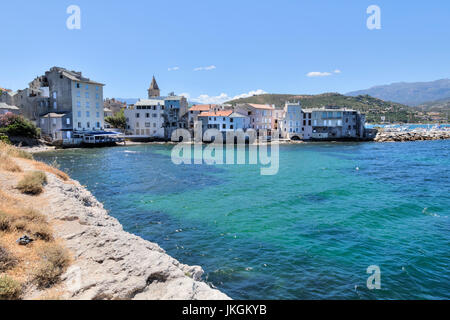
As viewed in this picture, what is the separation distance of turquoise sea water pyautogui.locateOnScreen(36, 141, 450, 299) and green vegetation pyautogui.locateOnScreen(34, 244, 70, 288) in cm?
525

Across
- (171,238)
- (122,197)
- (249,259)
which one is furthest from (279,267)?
(122,197)

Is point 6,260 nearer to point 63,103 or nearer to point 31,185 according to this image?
point 31,185

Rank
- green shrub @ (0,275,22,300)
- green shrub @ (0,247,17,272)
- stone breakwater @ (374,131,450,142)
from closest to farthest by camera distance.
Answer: green shrub @ (0,275,22,300) < green shrub @ (0,247,17,272) < stone breakwater @ (374,131,450,142)

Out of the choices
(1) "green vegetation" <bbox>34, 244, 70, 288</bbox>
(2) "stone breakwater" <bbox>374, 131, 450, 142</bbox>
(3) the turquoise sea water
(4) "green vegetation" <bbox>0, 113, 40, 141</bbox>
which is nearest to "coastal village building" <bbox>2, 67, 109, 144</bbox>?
(4) "green vegetation" <bbox>0, 113, 40, 141</bbox>

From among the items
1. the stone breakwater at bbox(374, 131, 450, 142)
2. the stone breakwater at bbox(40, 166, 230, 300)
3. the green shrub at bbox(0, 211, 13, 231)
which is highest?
the stone breakwater at bbox(374, 131, 450, 142)

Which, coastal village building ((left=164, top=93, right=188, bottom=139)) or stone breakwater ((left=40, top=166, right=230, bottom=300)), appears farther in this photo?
coastal village building ((left=164, top=93, right=188, bottom=139))

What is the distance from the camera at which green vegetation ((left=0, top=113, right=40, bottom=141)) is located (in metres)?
57.0

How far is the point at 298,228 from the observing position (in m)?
16.4

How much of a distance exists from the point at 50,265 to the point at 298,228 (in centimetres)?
1254

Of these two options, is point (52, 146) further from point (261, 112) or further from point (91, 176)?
point (261, 112)

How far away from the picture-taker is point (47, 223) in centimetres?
948

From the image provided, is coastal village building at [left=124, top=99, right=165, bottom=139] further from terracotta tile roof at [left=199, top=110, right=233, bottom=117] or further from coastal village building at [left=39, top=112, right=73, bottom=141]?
coastal village building at [left=39, top=112, right=73, bottom=141]

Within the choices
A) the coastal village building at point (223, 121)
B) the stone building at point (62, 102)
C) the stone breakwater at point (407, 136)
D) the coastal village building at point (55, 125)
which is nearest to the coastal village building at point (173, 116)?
the coastal village building at point (223, 121)
